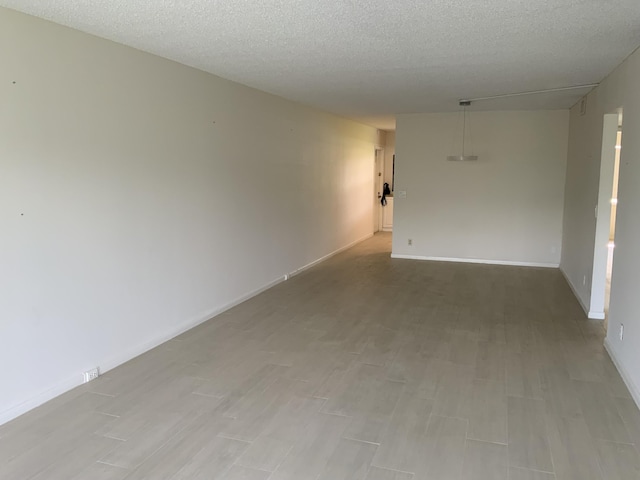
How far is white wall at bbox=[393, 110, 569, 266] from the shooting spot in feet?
23.7

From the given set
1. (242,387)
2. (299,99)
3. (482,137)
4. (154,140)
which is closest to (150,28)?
(154,140)

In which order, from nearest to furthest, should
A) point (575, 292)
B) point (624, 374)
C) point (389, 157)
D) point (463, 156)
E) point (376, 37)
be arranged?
point (376, 37)
point (624, 374)
point (575, 292)
point (463, 156)
point (389, 157)

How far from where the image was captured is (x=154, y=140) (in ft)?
12.7

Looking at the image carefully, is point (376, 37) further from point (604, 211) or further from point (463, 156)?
point (463, 156)

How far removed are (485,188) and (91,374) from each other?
613cm

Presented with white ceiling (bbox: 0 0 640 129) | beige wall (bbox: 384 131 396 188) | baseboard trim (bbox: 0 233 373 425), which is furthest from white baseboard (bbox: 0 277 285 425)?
beige wall (bbox: 384 131 396 188)

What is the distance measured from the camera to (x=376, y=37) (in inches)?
126

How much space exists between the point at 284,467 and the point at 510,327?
2.88 meters

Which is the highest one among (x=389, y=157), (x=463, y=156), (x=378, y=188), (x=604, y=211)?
(x=389, y=157)

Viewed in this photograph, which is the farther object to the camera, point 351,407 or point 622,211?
point 622,211

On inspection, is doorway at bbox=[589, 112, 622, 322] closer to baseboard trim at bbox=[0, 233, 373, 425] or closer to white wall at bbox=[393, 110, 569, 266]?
white wall at bbox=[393, 110, 569, 266]

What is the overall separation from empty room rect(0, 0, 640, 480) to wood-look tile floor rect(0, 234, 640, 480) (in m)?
0.02

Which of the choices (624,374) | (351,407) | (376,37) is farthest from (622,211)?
(351,407)

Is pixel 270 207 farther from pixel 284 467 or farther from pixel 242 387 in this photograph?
pixel 284 467
